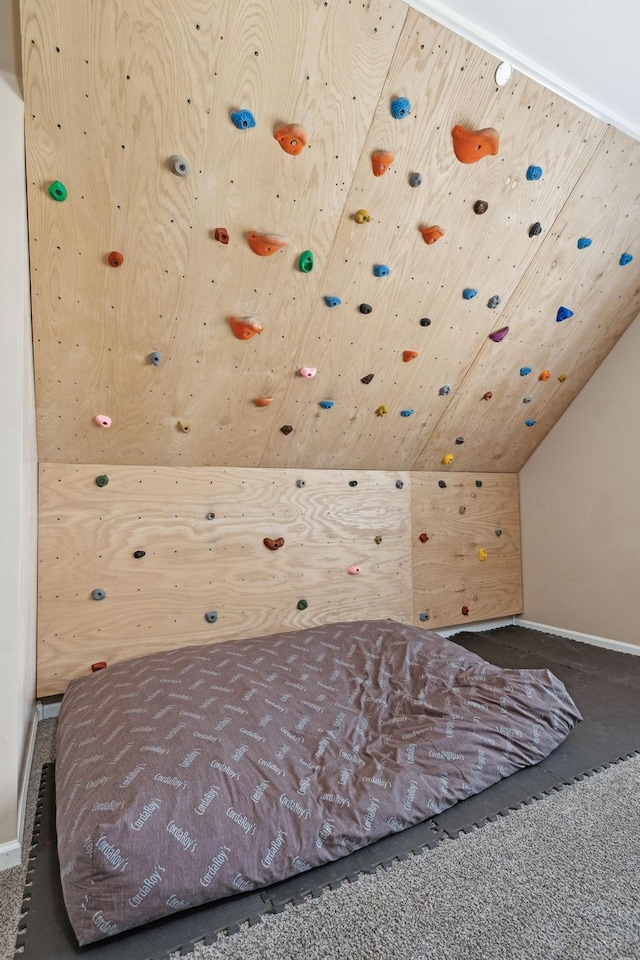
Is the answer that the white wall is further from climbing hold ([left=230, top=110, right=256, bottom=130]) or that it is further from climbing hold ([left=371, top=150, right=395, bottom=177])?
climbing hold ([left=371, top=150, right=395, bottom=177])

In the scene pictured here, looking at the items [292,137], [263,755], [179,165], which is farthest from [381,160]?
[263,755]

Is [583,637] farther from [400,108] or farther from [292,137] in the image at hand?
[292,137]

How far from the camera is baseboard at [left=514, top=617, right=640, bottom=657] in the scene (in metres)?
3.05

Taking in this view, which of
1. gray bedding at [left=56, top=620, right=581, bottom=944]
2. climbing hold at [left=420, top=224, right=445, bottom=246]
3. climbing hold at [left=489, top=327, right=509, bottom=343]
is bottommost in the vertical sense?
gray bedding at [left=56, top=620, right=581, bottom=944]

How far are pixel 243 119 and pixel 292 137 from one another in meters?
0.16

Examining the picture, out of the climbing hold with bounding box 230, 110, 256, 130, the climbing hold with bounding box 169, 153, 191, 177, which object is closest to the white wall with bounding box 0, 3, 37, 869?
the climbing hold with bounding box 169, 153, 191, 177

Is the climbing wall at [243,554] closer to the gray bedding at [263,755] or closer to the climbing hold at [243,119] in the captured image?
the gray bedding at [263,755]

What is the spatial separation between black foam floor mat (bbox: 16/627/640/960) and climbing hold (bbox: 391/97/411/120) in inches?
83.3

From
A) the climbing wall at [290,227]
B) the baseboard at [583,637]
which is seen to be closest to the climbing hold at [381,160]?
the climbing wall at [290,227]

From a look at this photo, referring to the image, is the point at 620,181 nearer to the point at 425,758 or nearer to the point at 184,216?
the point at 184,216

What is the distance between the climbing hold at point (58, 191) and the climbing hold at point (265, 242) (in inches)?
22.9

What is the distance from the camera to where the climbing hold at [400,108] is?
1693 mm

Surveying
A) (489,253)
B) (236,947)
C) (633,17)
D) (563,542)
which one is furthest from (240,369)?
(563,542)

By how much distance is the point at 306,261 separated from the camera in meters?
2.00
